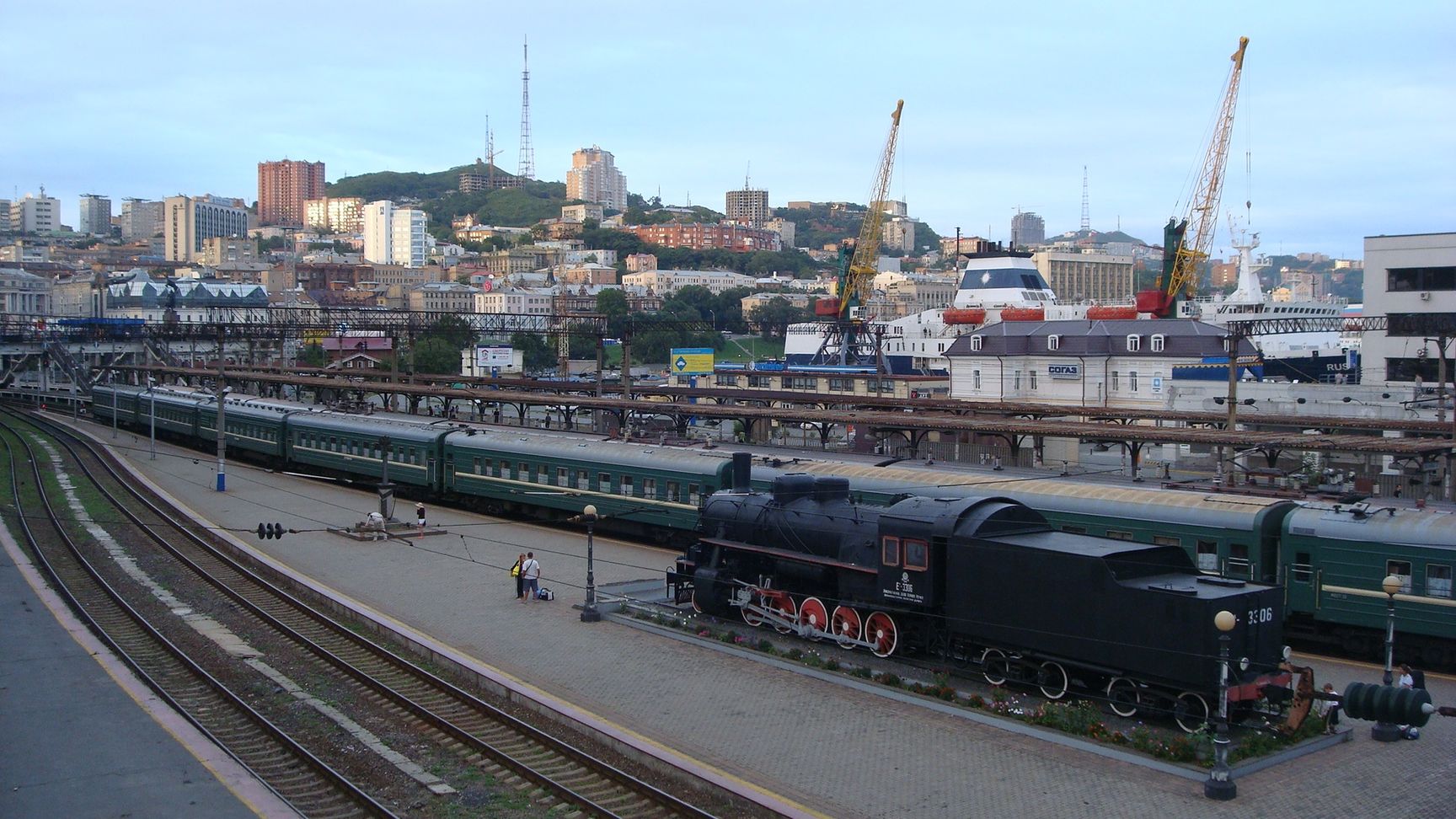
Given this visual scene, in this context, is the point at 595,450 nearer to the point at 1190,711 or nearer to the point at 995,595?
the point at 995,595

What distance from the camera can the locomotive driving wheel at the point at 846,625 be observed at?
18.1 meters

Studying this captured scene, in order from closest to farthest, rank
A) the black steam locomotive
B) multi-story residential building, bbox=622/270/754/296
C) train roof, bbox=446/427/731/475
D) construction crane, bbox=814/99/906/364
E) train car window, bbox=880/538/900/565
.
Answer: the black steam locomotive < train car window, bbox=880/538/900/565 < train roof, bbox=446/427/731/475 < construction crane, bbox=814/99/906/364 < multi-story residential building, bbox=622/270/754/296

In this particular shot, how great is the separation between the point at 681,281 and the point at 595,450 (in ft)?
490

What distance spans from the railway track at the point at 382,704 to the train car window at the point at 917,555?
5684 mm

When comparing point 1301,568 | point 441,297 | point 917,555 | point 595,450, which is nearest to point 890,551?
point 917,555

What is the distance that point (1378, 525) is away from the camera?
17.6 meters

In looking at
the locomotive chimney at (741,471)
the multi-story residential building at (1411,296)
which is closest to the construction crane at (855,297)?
the multi-story residential building at (1411,296)

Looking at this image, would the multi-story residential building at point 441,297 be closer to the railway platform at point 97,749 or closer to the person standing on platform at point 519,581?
the person standing on platform at point 519,581

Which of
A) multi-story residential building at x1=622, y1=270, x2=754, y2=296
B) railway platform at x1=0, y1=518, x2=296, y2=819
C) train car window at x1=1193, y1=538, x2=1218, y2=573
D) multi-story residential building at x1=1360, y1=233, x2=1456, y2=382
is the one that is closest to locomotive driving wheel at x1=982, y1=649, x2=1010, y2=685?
train car window at x1=1193, y1=538, x2=1218, y2=573

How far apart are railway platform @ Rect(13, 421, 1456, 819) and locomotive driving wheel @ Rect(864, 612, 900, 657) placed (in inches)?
52.8

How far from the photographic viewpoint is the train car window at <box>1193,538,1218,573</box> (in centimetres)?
1898

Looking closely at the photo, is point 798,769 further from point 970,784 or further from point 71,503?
point 71,503

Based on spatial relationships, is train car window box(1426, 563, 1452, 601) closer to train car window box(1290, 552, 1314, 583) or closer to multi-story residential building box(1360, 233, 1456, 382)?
train car window box(1290, 552, 1314, 583)

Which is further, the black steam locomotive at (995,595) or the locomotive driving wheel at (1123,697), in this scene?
the locomotive driving wheel at (1123,697)
